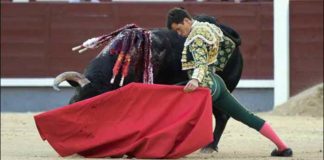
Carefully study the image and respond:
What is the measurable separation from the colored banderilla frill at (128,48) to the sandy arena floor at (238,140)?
2.49ft

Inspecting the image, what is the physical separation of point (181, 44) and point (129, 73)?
2.36 ft

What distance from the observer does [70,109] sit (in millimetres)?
6344

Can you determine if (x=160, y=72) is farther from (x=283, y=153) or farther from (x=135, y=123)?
(x=283, y=153)

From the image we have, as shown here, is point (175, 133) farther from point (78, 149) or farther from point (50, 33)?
point (50, 33)

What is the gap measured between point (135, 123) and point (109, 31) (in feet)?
22.0

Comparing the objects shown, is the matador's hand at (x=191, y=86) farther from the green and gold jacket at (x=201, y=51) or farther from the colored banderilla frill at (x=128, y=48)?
the colored banderilla frill at (x=128, y=48)

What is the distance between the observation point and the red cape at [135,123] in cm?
608

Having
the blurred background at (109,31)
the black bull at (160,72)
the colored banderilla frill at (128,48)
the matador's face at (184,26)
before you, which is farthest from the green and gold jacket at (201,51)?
the blurred background at (109,31)

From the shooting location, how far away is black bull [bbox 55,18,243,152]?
681 cm

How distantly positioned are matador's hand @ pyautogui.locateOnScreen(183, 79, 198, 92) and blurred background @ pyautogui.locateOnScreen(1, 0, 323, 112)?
21.6 feet

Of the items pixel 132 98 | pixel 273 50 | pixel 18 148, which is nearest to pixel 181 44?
pixel 132 98

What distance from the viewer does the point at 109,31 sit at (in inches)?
506

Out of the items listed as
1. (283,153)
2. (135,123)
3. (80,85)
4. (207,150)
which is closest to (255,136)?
(207,150)

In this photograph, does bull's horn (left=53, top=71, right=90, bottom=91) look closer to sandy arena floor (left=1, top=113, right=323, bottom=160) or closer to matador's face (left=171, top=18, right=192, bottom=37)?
sandy arena floor (left=1, top=113, right=323, bottom=160)
